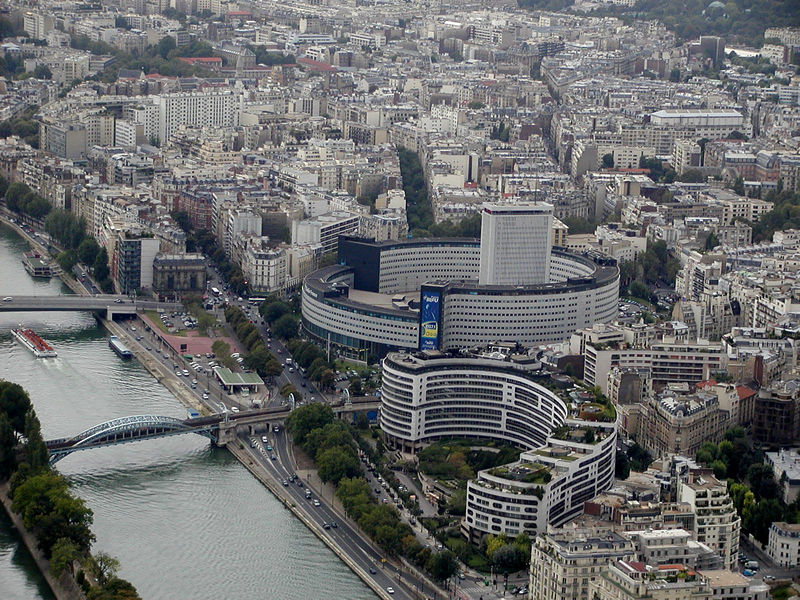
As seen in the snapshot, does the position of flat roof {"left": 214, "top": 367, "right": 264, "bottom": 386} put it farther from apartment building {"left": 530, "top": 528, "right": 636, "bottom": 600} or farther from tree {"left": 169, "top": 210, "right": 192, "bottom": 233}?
tree {"left": 169, "top": 210, "right": 192, "bottom": 233}

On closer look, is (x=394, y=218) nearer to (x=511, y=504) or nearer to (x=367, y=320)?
(x=367, y=320)

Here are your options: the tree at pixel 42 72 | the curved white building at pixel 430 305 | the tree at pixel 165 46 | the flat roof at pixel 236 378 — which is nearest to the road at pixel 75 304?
the curved white building at pixel 430 305

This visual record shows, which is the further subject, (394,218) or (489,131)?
(489,131)

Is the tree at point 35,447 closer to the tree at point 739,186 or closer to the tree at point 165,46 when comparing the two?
the tree at point 739,186

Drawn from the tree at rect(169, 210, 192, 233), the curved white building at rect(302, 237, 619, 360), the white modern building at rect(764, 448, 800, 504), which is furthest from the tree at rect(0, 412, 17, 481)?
the tree at rect(169, 210, 192, 233)

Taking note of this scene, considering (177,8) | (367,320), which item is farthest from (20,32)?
(367,320)
